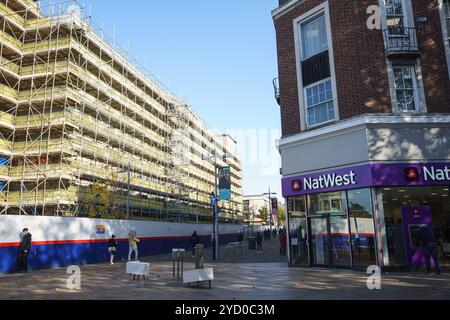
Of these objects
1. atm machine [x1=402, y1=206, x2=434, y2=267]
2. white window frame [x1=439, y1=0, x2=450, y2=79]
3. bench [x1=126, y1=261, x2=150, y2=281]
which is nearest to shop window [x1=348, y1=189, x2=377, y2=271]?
atm machine [x1=402, y1=206, x2=434, y2=267]

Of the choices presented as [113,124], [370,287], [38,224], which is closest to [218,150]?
[113,124]

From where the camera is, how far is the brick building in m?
15.5

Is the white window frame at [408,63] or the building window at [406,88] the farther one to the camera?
the building window at [406,88]

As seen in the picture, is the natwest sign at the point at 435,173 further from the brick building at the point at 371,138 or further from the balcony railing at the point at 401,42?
the balcony railing at the point at 401,42

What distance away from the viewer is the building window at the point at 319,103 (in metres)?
17.7

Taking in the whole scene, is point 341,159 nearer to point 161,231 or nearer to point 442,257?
point 442,257

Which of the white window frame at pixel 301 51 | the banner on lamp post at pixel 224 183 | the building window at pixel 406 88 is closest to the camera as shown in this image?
the building window at pixel 406 88

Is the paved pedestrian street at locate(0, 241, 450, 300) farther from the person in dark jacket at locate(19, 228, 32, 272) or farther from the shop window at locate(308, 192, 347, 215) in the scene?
the person in dark jacket at locate(19, 228, 32, 272)

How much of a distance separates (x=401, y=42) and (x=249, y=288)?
12224 millimetres

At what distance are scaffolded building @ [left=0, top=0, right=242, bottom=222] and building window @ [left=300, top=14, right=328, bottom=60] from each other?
13868 millimetres

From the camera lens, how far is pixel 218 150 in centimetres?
8862

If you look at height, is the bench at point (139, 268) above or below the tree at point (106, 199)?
below

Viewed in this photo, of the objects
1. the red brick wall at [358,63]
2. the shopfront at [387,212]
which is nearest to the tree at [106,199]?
the shopfront at [387,212]
